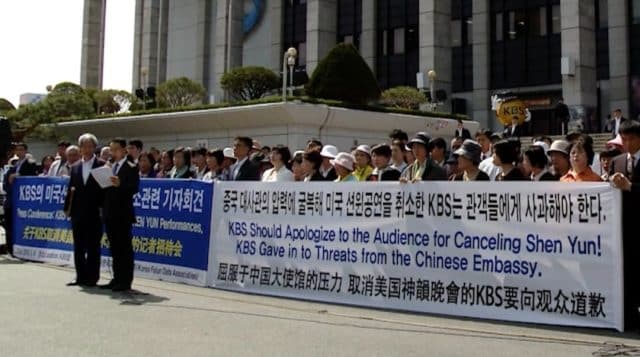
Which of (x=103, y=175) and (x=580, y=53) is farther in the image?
(x=580, y=53)

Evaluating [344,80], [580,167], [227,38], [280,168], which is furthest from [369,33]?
[580,167]

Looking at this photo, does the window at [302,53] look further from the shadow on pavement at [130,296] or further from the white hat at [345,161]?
the shadow on pavement at [130,296]

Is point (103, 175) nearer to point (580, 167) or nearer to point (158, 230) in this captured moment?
point (158, 230)

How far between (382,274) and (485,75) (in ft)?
121

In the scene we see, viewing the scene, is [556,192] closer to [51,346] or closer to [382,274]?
Answer: [382,274]

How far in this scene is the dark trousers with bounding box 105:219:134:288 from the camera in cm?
1009

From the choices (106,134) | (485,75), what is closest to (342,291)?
(106,134)

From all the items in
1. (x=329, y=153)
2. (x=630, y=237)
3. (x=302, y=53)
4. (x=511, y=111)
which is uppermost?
(x=302, y=53)

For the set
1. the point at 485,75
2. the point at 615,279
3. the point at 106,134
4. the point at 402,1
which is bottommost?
the point at 615,279

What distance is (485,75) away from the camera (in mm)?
44000

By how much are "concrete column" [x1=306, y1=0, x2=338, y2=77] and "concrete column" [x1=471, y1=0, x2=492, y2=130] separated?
9020 mm

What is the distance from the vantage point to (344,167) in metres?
10.2

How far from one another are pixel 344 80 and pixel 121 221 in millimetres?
14680

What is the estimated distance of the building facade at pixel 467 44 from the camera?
3847cm
